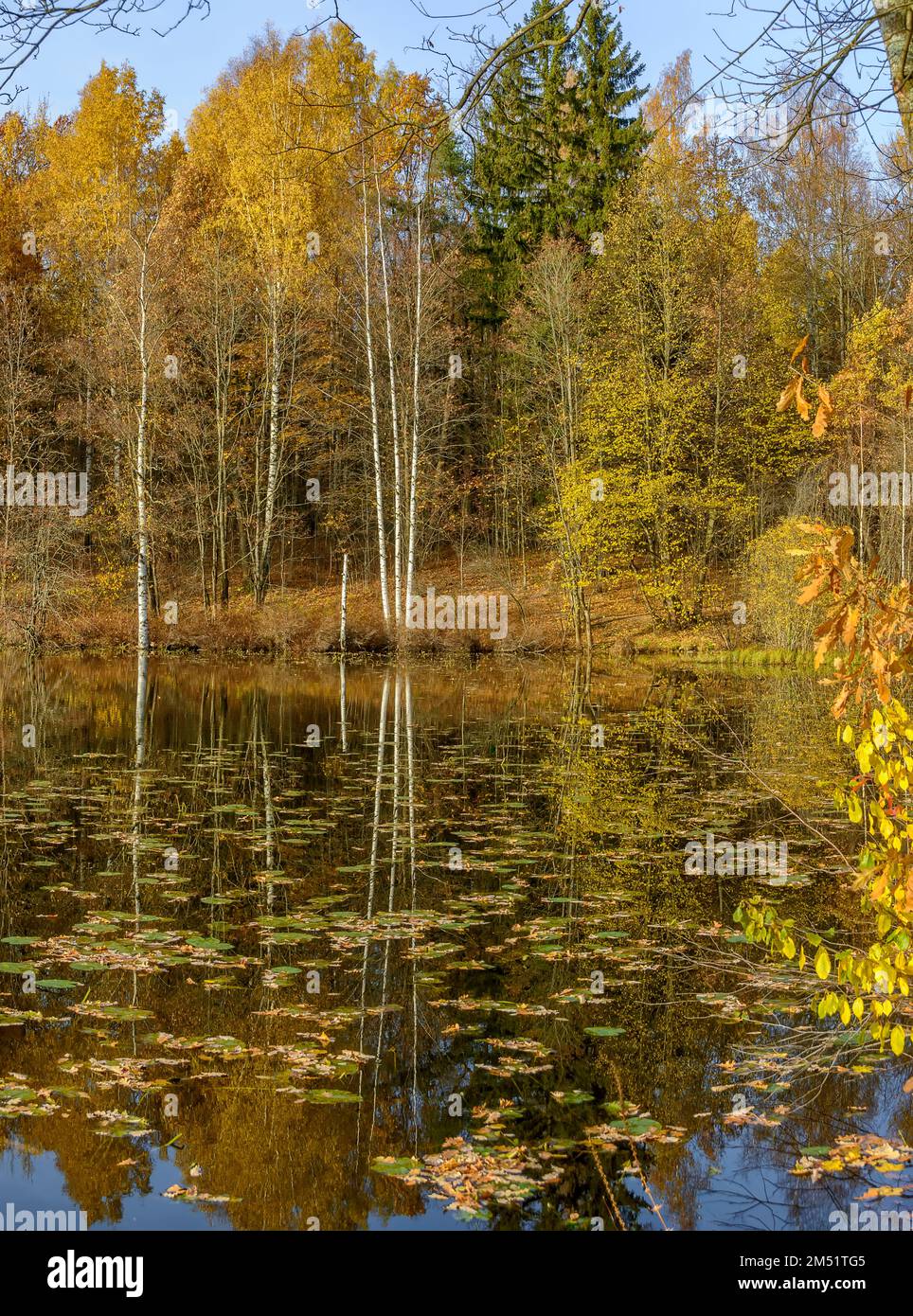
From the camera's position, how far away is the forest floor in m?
28.3

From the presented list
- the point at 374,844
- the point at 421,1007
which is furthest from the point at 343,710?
the point at 421,1007

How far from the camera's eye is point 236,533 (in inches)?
1414

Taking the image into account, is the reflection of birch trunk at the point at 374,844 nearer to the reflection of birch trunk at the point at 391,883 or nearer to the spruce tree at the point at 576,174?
the reflection of birch trunk at the point at 391,883

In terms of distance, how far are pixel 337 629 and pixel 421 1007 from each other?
22.9 metres

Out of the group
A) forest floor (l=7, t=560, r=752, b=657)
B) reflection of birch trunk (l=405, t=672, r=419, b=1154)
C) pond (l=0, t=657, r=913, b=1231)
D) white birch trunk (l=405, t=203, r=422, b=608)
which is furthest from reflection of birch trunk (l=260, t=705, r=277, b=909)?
forest floor (l=7, t=560, r=752, b=657)

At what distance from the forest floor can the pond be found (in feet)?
53.2

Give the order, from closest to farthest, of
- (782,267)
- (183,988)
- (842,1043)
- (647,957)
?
(842,1043) < (183,988) < (647,957) < (782,267)

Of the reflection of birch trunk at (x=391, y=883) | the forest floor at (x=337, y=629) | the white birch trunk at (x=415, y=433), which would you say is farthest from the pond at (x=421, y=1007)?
the forest floor at (x=337, y=629)

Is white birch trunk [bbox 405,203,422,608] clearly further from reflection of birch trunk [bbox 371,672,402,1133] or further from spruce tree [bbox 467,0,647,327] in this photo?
A: reflection of birch trunk [bbox 371,672,402,1133]

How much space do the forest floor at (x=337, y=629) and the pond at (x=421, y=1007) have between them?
16215mm

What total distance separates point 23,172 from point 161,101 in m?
5.39

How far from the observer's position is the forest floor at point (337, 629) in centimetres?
2828
